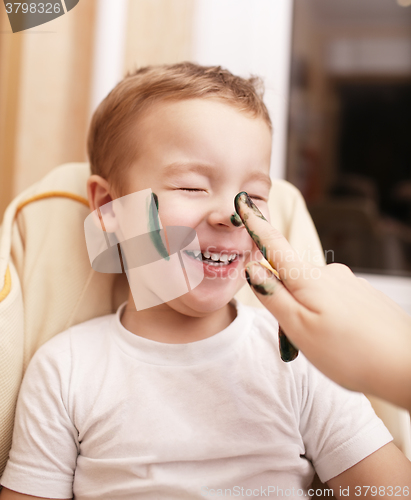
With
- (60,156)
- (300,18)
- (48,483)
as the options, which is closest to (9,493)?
(48,483)

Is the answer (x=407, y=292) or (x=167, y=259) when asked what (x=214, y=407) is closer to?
(x=167, y=259)

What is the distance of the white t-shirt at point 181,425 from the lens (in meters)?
0.56

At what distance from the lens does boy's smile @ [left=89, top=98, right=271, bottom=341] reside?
59 cm

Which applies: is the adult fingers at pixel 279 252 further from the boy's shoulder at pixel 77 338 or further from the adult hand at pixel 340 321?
the boy's shoulder at pixel 77 338

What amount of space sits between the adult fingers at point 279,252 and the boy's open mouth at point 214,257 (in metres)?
0.12

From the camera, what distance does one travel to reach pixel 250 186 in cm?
62

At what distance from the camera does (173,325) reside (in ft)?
2.18

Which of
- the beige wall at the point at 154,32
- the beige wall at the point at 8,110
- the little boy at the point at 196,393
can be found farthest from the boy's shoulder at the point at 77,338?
the beige wall at the point at 154,32

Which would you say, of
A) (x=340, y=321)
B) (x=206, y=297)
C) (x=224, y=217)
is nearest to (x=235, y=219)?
(x=224, y=217)

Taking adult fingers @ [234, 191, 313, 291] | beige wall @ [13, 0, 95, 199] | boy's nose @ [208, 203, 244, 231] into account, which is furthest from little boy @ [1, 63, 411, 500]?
beige wall @ [13, 0, 95, 199]

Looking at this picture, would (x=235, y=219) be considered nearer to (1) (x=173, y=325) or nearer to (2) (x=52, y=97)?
(1) (x=173, y=325)

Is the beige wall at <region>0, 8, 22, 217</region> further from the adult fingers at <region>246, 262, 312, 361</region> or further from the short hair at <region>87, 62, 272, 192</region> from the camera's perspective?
the adult fingers at <region>246, 262, 312, 361</region>

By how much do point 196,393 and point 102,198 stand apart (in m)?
0.37

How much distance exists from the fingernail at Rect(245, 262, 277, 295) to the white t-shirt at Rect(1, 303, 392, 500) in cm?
22
